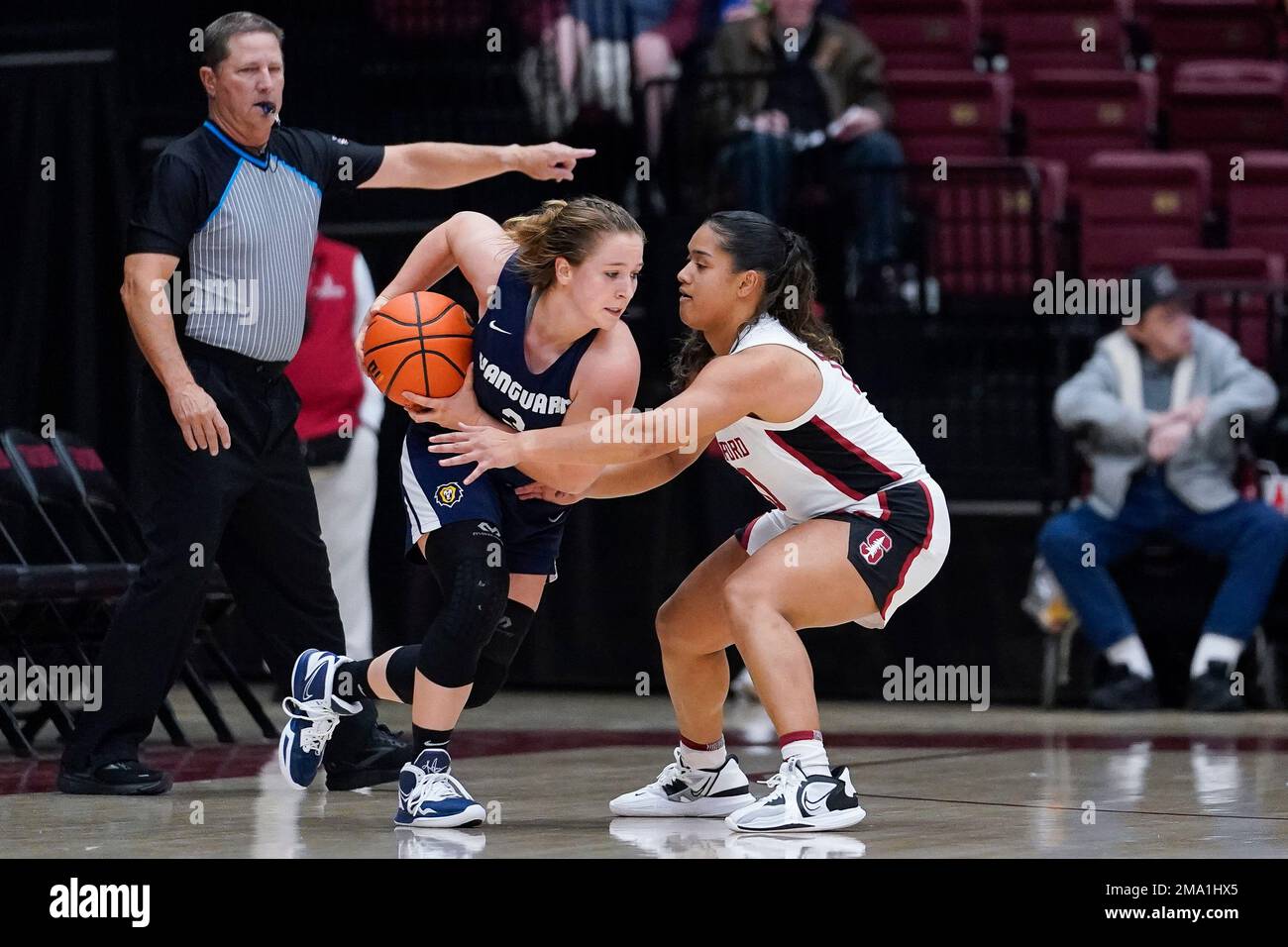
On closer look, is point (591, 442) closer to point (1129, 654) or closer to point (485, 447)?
point (485, 447)

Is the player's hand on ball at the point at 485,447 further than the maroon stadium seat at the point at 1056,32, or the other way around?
the maroon stadium seat at the point at 1056,32

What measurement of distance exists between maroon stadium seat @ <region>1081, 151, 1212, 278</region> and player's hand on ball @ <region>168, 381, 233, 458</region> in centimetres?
605

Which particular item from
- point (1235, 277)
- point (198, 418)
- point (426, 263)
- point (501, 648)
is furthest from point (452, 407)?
point (1235, 277)

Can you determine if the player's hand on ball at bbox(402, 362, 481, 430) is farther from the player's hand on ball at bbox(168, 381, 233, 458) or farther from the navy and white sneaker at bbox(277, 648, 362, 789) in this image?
the navy and white sneaker at bbox(277, 648, 362, 789)

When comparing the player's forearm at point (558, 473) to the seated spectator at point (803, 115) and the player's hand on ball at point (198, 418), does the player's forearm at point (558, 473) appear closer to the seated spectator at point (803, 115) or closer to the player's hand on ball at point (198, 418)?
the player's hand on ball at point (198, 418)

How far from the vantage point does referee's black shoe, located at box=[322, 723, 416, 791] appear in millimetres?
6055

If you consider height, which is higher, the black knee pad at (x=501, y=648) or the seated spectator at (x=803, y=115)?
the seated spectator at (x=803, y=115)

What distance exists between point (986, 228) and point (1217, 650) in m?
2.41

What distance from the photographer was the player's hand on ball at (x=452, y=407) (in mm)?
5242

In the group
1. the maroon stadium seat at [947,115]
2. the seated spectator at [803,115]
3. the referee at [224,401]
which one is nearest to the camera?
the referee at [224,401]

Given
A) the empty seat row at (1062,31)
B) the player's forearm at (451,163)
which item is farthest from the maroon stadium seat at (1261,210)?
the player's forearm at (451,163)

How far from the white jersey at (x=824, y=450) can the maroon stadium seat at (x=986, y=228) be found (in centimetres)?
449
